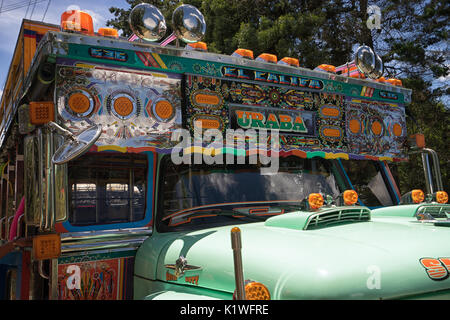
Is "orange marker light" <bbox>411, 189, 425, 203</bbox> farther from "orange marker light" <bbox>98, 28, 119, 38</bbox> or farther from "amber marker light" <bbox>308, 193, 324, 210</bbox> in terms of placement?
"orange marker light" <bbox>98, 28, 119, 38</bbox>

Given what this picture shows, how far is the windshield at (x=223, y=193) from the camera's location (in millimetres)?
3129

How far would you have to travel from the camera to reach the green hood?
6.22 feet

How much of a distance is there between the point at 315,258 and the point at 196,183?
141cm

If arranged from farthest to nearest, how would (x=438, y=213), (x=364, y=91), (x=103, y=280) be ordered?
1. (x=364, y=91)
2. (x=438, y=213)
3. (x=103, y=280)

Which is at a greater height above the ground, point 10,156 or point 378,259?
point 10,156

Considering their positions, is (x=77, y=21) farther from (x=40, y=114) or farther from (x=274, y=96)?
(x=274, y=96)

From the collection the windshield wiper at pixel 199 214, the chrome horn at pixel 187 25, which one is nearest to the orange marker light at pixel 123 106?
the chrome horn at pixel 187 25

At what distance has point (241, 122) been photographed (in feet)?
11.4

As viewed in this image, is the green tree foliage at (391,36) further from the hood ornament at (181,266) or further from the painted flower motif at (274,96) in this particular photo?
the hood ornament at (181,266)

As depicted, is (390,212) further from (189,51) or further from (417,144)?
(189,51)

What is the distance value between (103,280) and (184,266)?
64 centimetres

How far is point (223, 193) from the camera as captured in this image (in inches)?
130

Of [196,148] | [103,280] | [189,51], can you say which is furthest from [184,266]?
[189,51]

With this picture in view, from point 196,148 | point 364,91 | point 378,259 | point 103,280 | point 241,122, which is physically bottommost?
point 103,280
